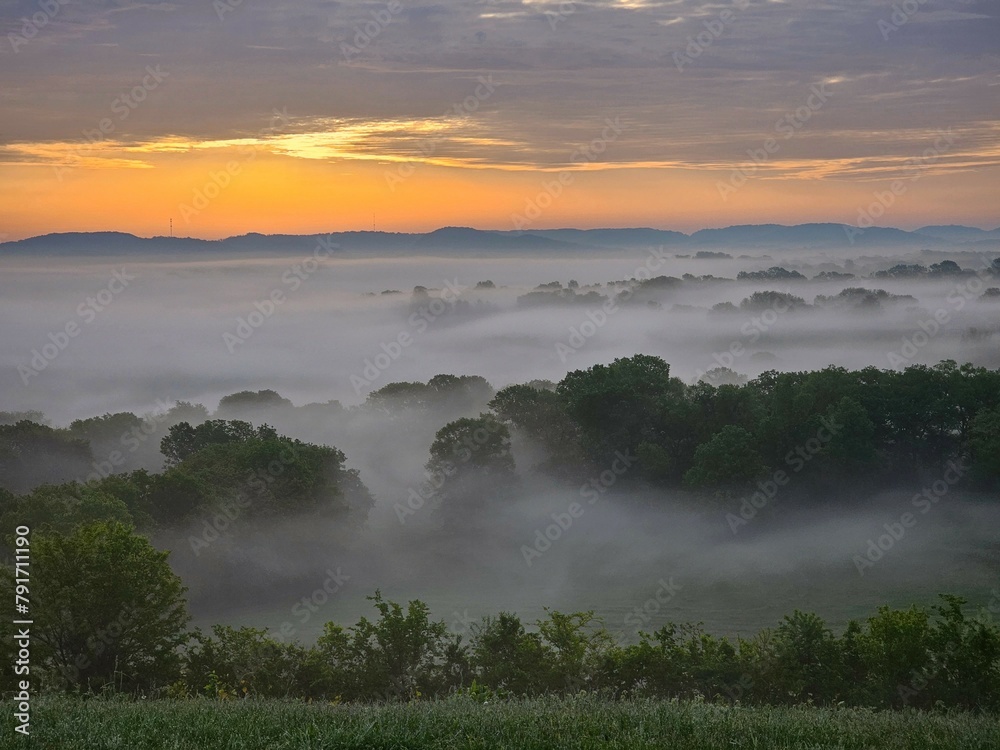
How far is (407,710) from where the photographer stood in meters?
15.1

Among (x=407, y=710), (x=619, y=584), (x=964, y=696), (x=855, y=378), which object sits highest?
(x=855, y=378)

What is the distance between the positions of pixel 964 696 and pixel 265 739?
758 inches

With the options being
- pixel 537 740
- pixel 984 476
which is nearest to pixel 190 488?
pixel 537 740

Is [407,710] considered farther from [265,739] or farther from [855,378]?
[855,378]
